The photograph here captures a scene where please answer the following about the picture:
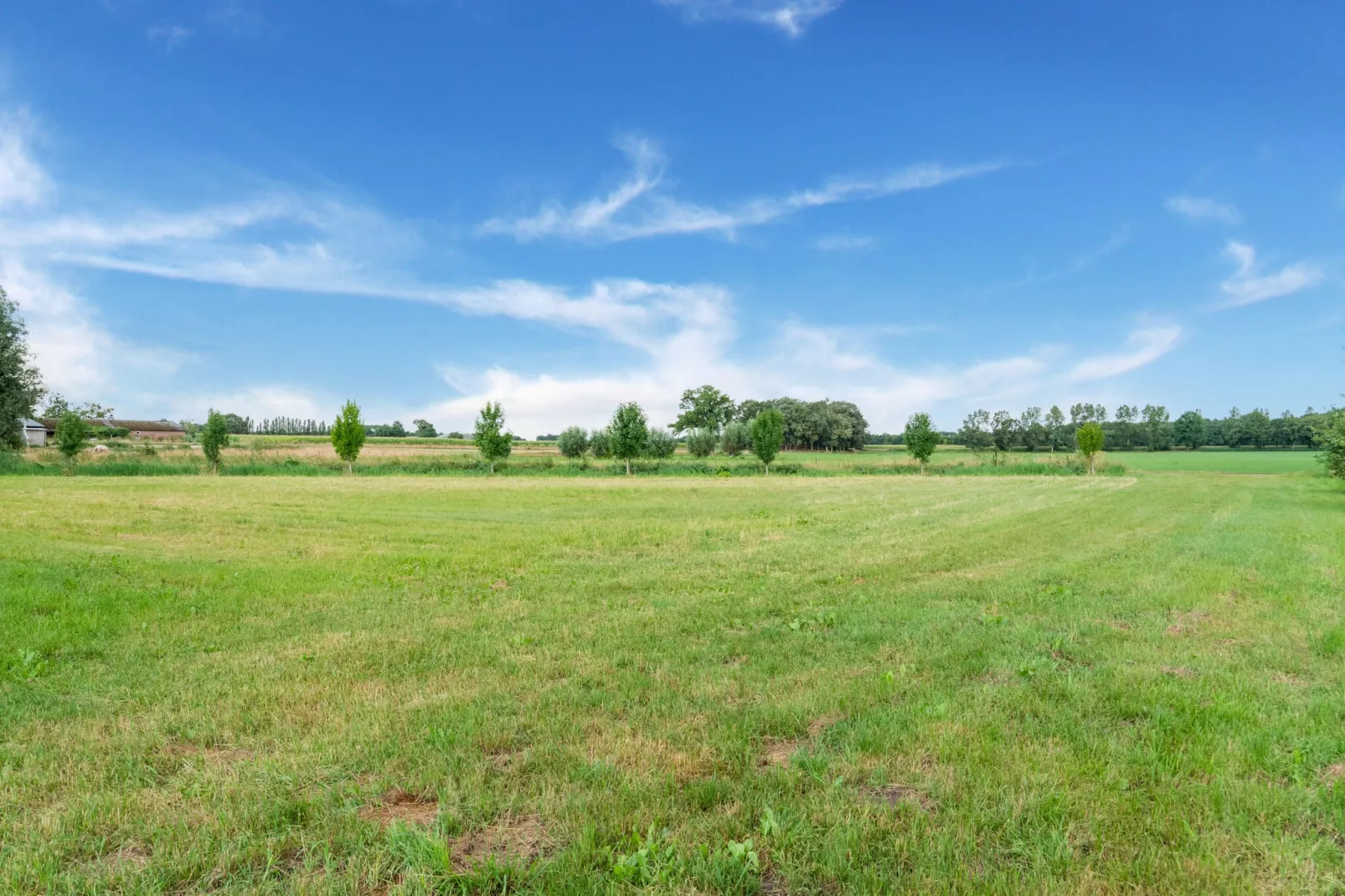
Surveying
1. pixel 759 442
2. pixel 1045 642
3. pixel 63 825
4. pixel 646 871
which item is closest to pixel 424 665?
pixel 63 825

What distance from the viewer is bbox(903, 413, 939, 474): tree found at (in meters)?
63.9

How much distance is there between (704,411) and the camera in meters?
127

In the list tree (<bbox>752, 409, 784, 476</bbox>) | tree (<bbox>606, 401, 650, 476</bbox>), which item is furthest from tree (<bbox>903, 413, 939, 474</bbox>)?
tree (<bbox>606, 401, 650, 476</bbox>)

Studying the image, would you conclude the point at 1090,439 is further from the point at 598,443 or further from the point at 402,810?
the point at 402,810

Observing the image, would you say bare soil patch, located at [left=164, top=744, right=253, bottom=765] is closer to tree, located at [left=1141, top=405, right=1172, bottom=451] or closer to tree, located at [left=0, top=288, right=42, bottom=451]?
tree, located at [left=0, top=288, right=42, bottom=451]

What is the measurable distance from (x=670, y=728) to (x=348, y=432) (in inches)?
2363

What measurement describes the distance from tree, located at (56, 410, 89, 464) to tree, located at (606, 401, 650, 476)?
41.8m

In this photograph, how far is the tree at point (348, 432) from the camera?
57.8 meters

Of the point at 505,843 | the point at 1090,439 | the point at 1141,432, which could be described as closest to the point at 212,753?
the point at 505,843

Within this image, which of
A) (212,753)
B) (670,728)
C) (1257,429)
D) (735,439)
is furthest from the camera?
(1257,429)

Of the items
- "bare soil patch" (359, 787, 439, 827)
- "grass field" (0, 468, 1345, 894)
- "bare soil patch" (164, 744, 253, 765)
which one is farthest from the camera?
"bare soil patch" (164, 744, 253, 765)

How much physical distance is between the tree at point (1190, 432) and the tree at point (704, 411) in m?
76.6

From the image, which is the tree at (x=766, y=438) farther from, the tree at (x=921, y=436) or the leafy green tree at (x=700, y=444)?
the leafy green tree at (x=700, y=444)

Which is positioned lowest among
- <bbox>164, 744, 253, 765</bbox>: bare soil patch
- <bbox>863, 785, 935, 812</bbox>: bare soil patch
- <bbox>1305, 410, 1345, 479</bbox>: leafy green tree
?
<bbox>164, 744, 253, 765</bbox>: bare soil patch
